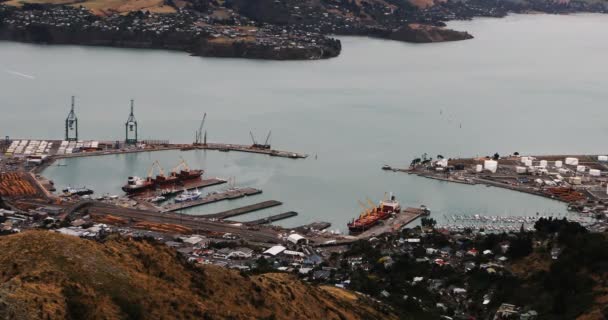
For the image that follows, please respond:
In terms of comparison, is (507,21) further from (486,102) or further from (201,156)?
(201,156)

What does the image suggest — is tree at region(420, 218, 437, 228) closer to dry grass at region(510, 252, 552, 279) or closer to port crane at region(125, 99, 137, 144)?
dry grass at region(510, 252, 552, 279)

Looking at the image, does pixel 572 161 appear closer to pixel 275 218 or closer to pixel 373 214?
pixel 373 214

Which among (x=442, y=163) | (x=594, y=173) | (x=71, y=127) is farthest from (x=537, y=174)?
(x=71, y=127)

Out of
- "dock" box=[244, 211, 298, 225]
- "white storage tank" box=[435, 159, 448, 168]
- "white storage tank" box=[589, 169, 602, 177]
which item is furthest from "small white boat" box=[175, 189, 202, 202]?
"white storage tank" box=[589, 169, 602, 177]

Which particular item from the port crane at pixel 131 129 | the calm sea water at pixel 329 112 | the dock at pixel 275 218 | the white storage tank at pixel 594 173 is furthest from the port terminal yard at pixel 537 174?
the port crane at pixel 131 129

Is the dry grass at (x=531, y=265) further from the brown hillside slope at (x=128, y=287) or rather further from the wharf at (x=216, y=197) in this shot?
the wharf at (x=216, y=197)
